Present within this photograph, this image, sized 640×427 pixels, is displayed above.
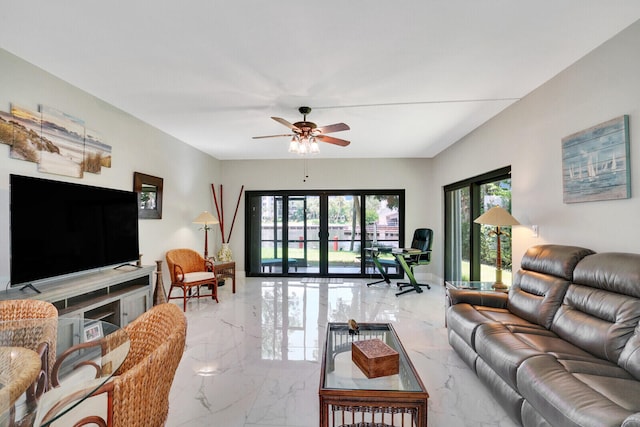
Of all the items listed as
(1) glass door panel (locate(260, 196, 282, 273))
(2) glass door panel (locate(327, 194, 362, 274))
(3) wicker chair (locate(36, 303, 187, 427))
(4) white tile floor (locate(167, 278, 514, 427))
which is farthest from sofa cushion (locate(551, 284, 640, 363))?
(1) glass door panel (locate(260, 196, 282, 273))

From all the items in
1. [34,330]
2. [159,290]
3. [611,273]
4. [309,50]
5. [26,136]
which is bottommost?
[159,290]

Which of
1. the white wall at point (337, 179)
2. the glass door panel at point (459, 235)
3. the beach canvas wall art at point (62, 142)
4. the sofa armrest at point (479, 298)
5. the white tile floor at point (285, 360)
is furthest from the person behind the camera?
the white wall at point (337, 179)

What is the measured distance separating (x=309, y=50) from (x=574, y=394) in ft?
8.56

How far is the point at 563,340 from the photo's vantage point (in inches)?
78.5

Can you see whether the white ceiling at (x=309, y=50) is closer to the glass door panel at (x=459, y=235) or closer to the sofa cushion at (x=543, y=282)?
the sofa cushion at (x=543, y=282)

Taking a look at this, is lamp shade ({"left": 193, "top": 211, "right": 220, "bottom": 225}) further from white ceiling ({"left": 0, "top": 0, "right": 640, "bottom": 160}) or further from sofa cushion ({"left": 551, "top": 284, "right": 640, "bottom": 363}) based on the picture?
sofa cushion ({"left": 551, "top": 284, "right": 640, "bottom": 363})

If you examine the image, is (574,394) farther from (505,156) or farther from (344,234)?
(344,234)

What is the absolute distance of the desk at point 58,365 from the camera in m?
Answer: 1.03

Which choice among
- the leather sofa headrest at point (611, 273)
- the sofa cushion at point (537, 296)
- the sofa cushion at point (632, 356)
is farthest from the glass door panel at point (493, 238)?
the sofa cushion at point (632, 356)

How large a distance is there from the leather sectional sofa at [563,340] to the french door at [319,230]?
3493 mm

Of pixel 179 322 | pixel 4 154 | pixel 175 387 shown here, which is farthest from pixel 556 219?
pixel 4 154

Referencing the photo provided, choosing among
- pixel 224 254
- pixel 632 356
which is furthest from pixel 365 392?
pixel 224 254

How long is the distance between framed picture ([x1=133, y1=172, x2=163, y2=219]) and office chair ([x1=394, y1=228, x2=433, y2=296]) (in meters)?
3.82

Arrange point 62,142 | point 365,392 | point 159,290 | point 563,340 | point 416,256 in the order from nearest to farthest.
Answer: point 365,392 → point 563,340 → point 62,142 → point 159,290 → point 416,256
